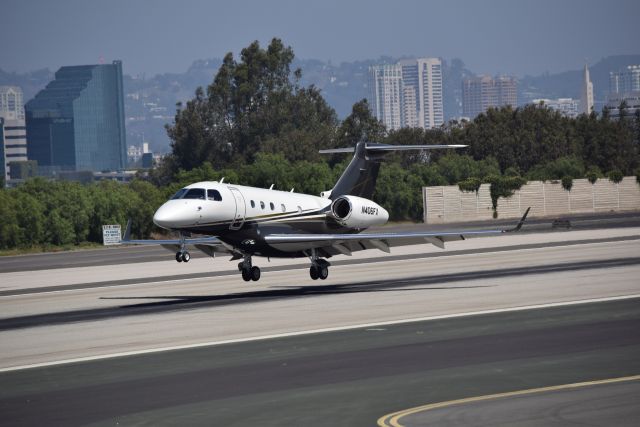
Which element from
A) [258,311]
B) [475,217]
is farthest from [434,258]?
[475,217]

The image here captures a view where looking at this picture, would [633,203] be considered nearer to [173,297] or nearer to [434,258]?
[434,258]

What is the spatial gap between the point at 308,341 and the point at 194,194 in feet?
37.8

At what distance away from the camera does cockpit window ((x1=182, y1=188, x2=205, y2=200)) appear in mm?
33312

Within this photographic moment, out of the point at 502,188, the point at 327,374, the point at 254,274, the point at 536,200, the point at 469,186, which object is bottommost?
the point at 327,374

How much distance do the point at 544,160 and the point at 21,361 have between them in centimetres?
9778

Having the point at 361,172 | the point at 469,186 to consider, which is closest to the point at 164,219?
the point at 361,172

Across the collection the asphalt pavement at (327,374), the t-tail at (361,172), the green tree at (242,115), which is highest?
the green tree at (242,115)

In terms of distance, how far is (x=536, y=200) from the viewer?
288ft

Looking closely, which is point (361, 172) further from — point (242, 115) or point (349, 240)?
point (242, 115)

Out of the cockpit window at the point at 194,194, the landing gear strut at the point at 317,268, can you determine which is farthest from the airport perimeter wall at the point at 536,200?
the cockpit window at the point at 194,194

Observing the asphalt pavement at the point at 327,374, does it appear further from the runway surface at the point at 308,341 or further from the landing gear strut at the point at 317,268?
the landing gear strut at the point at 317,268

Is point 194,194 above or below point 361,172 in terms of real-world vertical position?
below

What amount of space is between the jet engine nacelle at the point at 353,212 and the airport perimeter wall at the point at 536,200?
1760 inches

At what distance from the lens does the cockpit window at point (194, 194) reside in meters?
33.3
